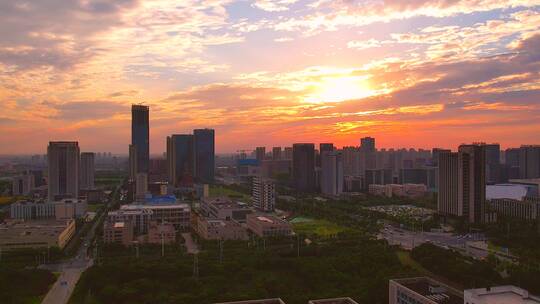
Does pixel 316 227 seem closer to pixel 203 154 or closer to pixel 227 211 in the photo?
pixel 227 211

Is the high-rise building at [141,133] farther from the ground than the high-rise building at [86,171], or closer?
farther from the ground

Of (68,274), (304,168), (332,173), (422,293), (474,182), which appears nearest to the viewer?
(422,293)

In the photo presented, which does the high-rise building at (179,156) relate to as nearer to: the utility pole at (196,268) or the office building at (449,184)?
the office building at (449,184)

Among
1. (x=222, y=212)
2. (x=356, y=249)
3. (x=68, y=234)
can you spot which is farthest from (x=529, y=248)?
(x=68, y=234)

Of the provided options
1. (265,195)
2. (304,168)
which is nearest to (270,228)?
(265,195)

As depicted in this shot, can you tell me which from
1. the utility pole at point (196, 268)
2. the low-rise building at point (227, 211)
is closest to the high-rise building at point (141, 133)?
the low-rise building at point (227, 211)

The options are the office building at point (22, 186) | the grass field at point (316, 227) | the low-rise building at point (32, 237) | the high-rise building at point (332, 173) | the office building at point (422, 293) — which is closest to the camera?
the office building at point (422, 293)
